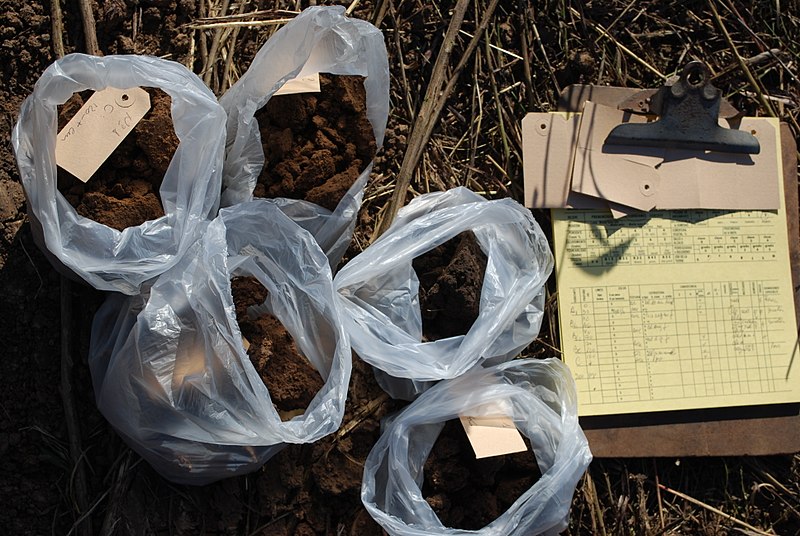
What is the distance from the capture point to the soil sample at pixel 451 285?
1151mm

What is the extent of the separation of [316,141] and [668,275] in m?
0.67

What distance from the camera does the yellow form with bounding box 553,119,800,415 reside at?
1.30 m

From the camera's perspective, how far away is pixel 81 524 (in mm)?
1141

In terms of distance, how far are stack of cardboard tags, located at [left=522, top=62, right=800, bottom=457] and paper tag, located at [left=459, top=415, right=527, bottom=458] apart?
20cm

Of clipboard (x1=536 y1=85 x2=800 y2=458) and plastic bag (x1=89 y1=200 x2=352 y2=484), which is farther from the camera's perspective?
clipboard (x1=536 y1=85 x2=800 y2=458)

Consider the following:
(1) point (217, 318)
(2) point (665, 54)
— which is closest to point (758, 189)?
(2) point (665, 54)

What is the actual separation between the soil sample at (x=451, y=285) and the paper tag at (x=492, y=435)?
0.48 feet

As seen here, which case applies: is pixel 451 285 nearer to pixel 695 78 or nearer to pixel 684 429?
pixel 684 429

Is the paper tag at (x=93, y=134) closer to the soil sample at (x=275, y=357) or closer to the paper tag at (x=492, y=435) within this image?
the soil sample at (x=275, y=357)

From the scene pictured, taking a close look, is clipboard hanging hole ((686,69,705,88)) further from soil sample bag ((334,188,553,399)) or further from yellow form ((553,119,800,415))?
soil sample bag ((334,188,553,399))

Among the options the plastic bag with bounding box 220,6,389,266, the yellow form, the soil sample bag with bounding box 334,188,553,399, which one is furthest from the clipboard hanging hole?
the plastic bag with bounding box 220,6,389,266

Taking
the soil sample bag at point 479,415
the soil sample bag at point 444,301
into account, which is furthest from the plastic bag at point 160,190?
the soil sample bag at point 479,415

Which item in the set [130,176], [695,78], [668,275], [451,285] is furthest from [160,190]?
[695,78]

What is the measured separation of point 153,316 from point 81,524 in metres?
0.37
